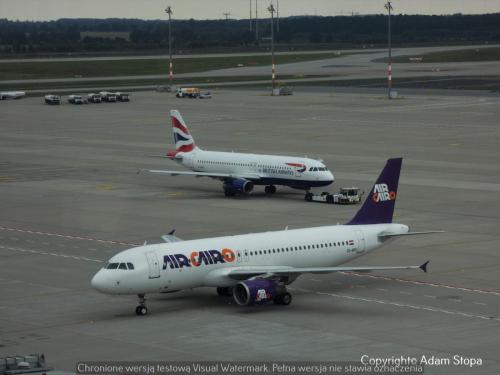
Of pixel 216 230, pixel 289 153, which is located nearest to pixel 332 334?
pixel 216 230

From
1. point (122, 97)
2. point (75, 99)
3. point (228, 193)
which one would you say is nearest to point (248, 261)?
point (228, 193)

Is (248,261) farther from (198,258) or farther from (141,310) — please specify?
(141,310)

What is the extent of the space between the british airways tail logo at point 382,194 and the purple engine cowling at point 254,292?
9393mm

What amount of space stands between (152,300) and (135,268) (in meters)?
4.30

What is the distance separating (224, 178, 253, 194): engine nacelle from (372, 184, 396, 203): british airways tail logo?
98.2 feet

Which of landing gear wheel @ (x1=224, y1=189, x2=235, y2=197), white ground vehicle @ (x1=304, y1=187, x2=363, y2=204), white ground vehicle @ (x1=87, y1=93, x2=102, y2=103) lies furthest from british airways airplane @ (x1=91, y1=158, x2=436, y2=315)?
white ground vehicle @ (x1=87, y1=93, x2=102, y2=103)

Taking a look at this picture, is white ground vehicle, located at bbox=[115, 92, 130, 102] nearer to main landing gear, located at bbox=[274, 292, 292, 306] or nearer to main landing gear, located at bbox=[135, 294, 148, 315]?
main landing gear, located at bbox=[274, 292, 292, 306]

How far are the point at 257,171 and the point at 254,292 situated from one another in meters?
39.6

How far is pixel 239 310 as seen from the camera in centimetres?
5125

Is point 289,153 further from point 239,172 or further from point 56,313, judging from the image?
point 56,313

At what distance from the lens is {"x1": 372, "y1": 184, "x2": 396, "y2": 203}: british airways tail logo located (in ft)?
190

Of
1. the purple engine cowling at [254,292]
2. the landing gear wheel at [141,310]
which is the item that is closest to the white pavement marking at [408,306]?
the purple engine cowling at [254,292]

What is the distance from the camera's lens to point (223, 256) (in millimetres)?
51969

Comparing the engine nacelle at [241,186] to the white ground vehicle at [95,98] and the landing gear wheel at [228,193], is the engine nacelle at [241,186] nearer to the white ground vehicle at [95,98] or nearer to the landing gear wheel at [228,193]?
the landing gear wheel at [228,193]
